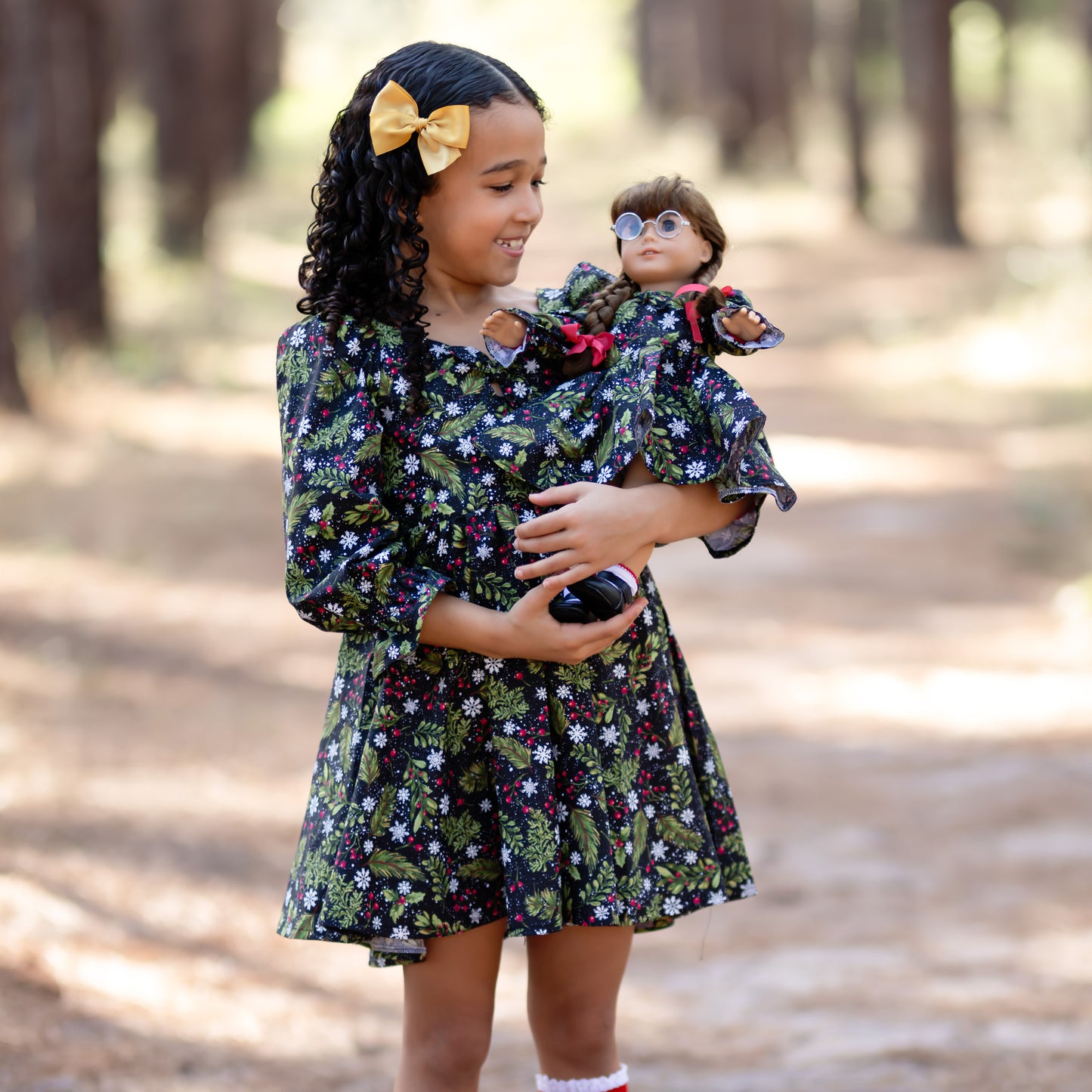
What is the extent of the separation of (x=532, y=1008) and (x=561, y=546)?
2.56 ft

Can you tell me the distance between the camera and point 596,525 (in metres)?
2.11

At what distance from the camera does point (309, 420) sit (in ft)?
7.06

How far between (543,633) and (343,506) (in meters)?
0.33

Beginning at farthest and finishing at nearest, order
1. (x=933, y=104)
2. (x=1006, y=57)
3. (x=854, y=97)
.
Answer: (x=1006, y=57) < (x=854, y=97) < (x=933, y=104)

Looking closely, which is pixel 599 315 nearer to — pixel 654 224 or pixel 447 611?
pixel 654 224

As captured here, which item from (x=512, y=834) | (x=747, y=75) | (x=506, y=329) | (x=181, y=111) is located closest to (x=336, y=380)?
(x=506, y=329)

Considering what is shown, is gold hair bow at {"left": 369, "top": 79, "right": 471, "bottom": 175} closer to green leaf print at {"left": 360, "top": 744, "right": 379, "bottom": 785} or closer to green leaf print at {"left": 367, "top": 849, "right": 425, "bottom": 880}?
green leaf print at {"left": 360, "top": 744, "right": 379, "bottom": 785}

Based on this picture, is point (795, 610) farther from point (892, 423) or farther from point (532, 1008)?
point (532, 1008)

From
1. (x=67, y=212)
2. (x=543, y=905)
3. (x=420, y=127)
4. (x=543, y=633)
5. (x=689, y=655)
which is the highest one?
(x=67, y=212)

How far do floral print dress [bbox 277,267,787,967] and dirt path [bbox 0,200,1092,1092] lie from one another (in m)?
1.33

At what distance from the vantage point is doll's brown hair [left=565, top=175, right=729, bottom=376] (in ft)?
7.32

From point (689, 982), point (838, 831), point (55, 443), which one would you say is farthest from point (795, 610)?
point (55, 443)

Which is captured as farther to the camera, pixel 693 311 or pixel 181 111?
pixel 181 111

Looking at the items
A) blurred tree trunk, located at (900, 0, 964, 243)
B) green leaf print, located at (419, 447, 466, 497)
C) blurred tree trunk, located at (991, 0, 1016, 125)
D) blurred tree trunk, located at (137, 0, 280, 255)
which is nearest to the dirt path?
green leaf print, located at (419, 447, 466, 497)
